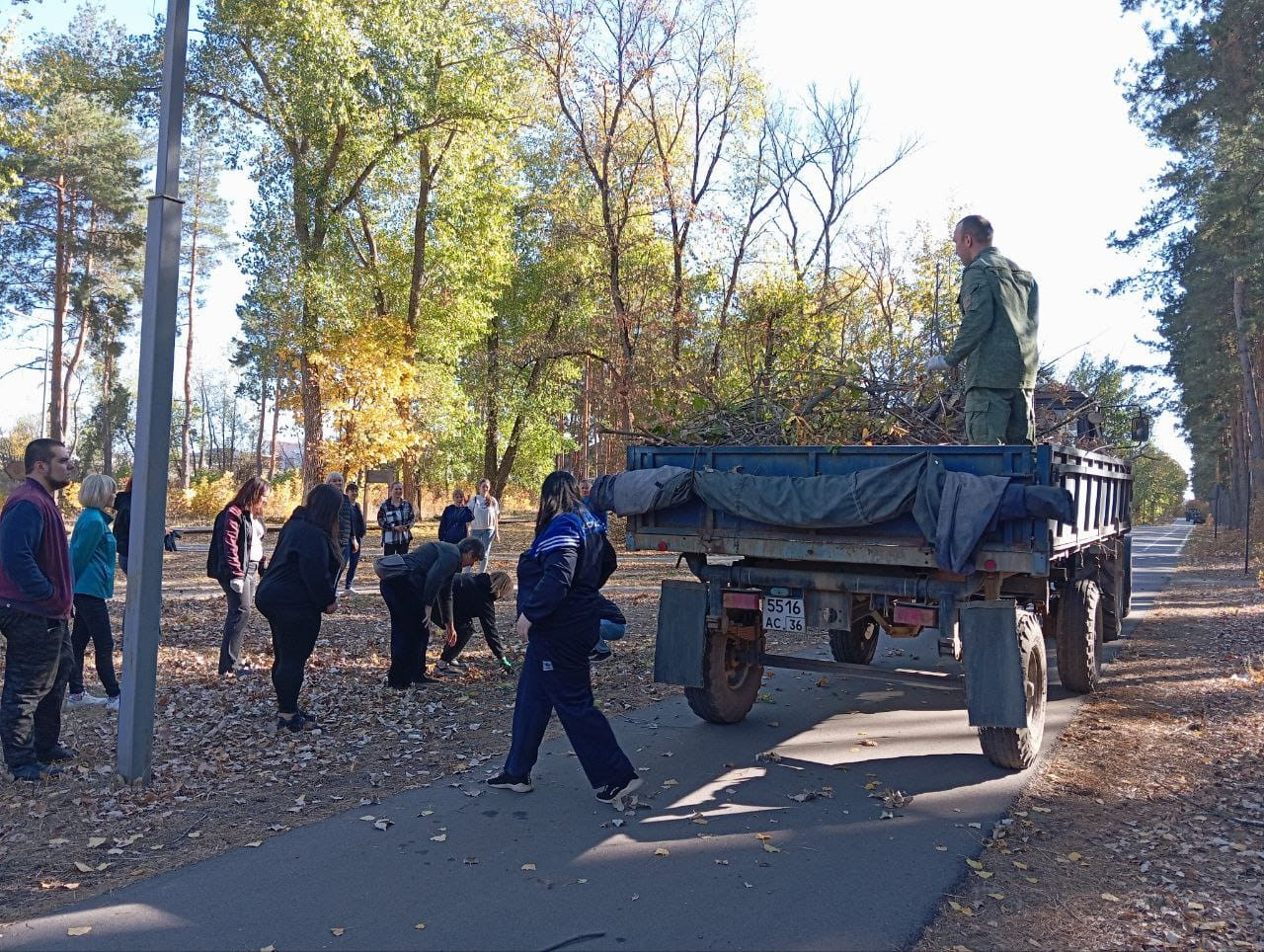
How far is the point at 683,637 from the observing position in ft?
21.6

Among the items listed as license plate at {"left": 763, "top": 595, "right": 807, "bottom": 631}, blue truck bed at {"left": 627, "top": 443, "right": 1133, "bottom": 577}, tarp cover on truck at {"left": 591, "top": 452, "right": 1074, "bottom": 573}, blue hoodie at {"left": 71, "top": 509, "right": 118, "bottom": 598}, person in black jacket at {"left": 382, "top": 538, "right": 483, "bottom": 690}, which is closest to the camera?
tarp cover on truck at {"left": 591, "top": 452, "right": 1074, "bottom": 573}

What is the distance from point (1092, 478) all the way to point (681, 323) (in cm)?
1884

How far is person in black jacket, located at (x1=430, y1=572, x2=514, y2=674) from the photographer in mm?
8453

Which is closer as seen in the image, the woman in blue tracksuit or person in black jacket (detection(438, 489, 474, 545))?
the woman in blue tracksuit

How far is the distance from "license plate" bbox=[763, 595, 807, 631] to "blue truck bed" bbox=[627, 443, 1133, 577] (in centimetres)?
31

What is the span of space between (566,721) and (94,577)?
4.15m

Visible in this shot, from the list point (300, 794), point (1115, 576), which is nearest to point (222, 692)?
point (300, 794)

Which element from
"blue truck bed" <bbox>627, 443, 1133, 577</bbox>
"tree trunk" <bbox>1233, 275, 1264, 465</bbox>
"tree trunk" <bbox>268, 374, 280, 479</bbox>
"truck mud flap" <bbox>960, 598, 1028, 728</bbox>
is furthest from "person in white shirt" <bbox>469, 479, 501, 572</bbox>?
"tree trunk" <bbox>1233, 275, 1264, 465</bbox>

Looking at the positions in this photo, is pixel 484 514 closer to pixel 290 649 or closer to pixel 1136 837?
pixel 290 649

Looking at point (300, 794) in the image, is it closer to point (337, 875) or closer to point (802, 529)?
point (337, 875)

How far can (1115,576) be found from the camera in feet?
33.9

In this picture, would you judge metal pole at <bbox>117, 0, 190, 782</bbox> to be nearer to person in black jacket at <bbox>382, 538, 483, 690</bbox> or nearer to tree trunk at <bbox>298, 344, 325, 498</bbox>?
person in black jacket at <bbox>382, 538, 483, 690</bbox>

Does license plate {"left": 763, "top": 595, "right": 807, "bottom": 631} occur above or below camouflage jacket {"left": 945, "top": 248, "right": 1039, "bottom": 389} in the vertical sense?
below

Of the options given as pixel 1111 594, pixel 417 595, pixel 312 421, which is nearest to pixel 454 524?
pixel 417 595
